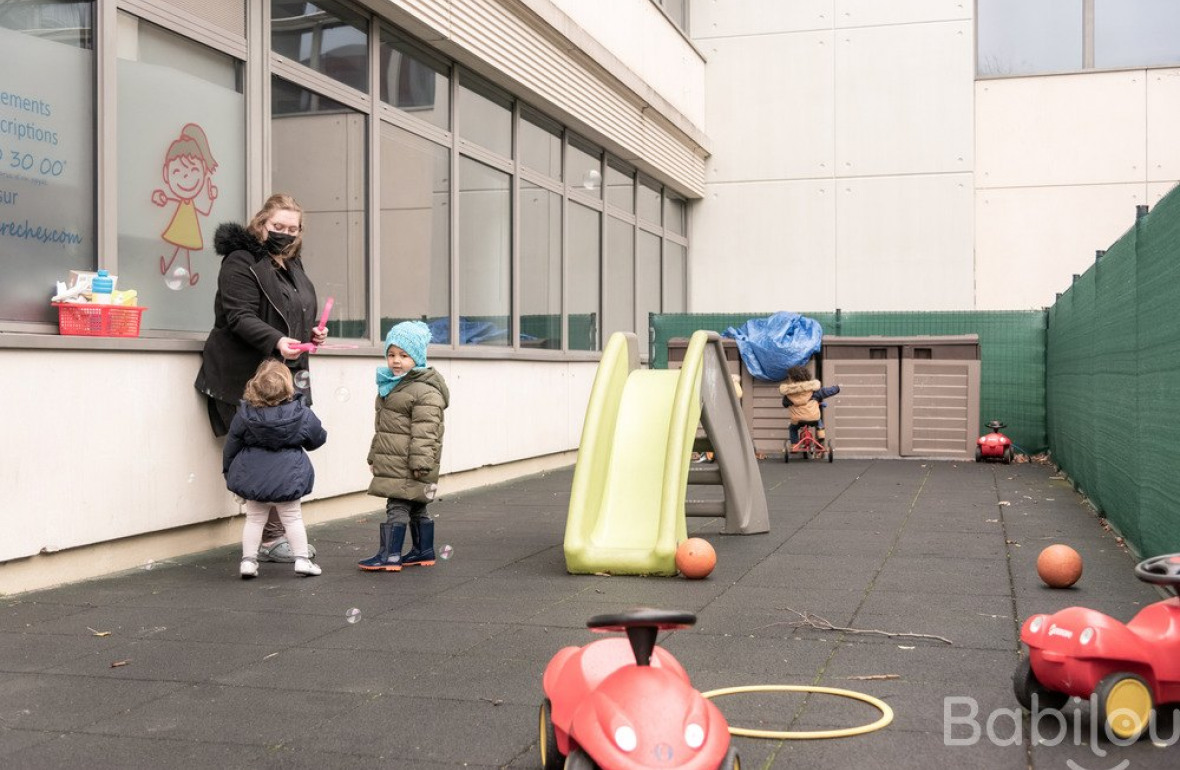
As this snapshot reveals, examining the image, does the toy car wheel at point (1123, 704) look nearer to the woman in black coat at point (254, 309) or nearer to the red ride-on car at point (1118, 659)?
the red ride-on car at point (1118, 659)

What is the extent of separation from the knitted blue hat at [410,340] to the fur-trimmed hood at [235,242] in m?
1.04

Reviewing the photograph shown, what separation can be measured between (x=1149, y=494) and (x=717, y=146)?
16.2 meters

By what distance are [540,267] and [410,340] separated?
789 centimetres

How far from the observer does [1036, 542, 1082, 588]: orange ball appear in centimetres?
673

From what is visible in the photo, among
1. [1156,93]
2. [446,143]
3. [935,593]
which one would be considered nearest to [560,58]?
[446,143]

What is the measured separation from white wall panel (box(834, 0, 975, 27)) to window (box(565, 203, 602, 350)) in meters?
7.10

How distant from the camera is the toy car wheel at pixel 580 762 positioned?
129 inches

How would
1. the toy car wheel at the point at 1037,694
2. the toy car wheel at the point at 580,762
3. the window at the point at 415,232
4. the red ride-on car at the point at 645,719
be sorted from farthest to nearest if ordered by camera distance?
the window at the point at 415,232 → the toy car wheel at the point at 1037,694 → the toy car wheel at the point at 580,762 → the red ride-on car at the point at 645,719

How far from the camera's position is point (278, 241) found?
26.5 feet

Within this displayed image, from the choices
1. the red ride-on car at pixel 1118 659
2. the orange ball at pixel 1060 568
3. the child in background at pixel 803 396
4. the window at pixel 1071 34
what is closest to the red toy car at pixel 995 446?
the child in background at pixel 803 396

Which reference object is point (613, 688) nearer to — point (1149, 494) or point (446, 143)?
point (1149, 494)

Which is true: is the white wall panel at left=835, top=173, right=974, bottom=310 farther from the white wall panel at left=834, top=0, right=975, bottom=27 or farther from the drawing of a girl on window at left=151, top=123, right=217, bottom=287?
the drawing of a girl on window at left=151, top=123, right=217, bottom=287

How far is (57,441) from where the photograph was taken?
7086 millimetres

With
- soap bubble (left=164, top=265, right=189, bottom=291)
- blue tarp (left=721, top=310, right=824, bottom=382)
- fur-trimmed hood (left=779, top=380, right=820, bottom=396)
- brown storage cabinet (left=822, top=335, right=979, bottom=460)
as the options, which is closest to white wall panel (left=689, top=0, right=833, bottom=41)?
blue tarp (left=721, top=310, right=824, bottom=382)
